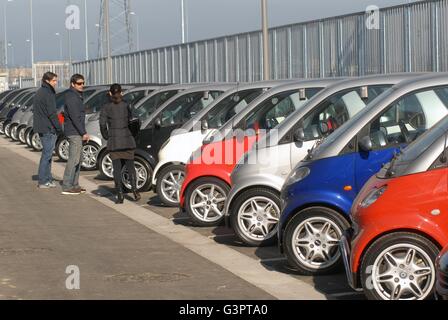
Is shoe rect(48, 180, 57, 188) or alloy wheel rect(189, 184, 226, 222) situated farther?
shoe rect(48, 180, 57, 188)

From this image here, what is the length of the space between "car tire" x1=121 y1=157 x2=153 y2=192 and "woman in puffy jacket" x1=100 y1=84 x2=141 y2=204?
1101 millimetres

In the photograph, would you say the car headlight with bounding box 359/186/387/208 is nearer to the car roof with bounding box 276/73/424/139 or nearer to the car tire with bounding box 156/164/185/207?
the car roof with bounding box 276/73/424/139

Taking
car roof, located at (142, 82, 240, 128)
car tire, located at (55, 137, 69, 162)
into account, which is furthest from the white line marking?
car tire, located at (55, 137, 69, 162)

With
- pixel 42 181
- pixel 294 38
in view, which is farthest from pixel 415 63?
pixel 42 181

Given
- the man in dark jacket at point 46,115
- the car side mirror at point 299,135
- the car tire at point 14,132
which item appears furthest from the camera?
the car tire at point 14,132

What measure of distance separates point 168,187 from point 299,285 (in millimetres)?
6114

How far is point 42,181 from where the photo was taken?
61.2 ft

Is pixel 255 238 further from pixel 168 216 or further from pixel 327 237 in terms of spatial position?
pixel 168 216

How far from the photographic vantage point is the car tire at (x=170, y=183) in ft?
48.9

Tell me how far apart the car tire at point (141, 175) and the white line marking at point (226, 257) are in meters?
0.82

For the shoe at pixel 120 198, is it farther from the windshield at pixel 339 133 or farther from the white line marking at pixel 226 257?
the windshield at pixel 339 133

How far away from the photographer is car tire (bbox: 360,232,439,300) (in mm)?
7867

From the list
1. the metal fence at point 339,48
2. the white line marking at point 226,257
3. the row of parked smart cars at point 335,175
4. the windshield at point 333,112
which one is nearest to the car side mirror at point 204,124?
the row of parked smart cars at point 335,175

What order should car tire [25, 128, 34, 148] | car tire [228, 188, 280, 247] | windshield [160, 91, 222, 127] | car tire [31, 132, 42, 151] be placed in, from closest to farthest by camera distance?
1. car tire [228, 188, 280, 247]
2. windshield [160, 91, 222, 127]
3. car tire [31, 132, 42, 151]
4. car tire [25, 128, 34, 148]
